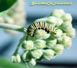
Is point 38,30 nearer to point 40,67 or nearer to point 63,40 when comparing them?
point 63,40

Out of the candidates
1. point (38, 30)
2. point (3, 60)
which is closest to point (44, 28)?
point (38, 30)

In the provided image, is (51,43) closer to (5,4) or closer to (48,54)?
(48,54)

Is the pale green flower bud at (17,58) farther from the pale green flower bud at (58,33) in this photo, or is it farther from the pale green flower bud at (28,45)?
the pale green flower bud at (58,33)

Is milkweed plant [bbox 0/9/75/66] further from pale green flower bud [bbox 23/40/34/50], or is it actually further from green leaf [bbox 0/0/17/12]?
green leaf [bbox 0/0/17/12]

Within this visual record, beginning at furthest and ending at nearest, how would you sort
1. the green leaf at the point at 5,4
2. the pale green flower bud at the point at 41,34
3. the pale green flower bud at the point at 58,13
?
the green leaf at the point at 5,4
the pale green flower bud at the point at 58,13
the pale green flower bud at the point at 41,34

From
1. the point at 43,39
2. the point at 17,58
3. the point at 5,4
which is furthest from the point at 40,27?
the point at 5,4

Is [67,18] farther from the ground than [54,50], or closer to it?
farther from the ground

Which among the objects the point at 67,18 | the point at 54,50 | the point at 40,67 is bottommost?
the point at 40,67

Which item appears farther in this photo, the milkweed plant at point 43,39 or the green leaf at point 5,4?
the green leaf at point 5,4

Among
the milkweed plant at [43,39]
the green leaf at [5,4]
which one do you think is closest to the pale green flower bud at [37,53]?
the milkweed plant at [43,39]

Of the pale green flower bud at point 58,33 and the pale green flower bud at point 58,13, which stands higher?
the pale green flower bud at point 58,13
